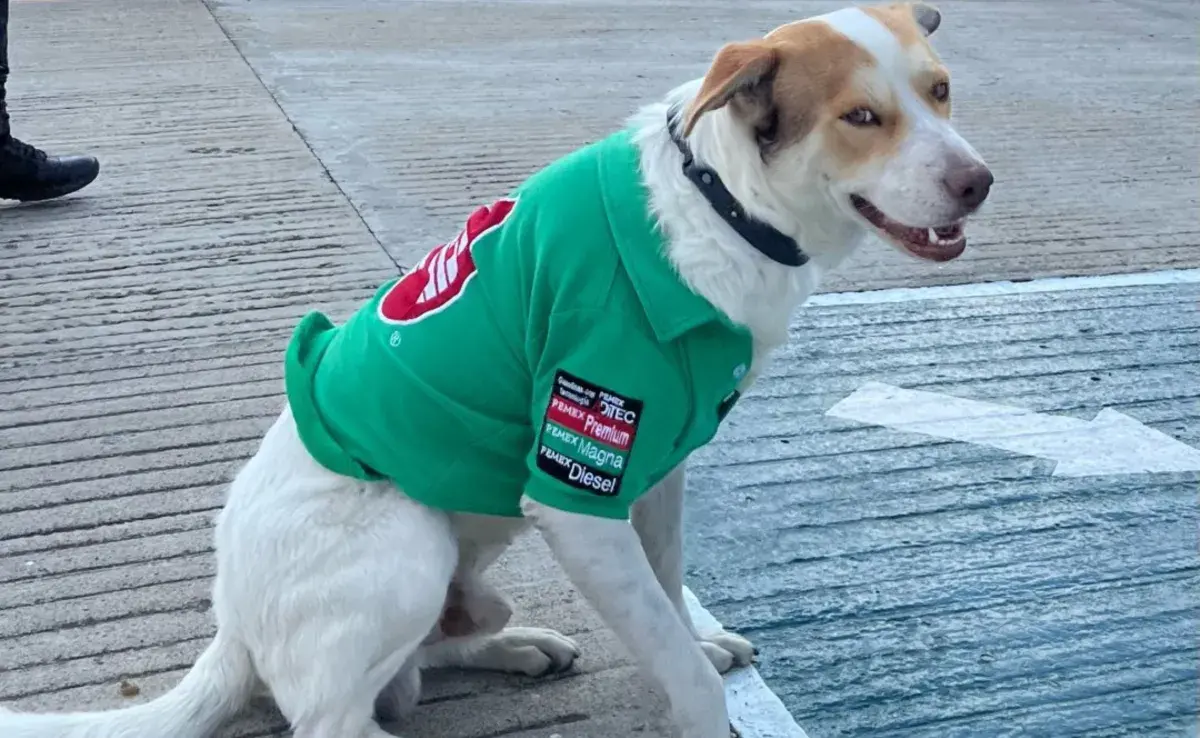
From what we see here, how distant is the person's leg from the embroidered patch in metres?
4.13

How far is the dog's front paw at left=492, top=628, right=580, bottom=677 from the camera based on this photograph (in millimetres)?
2951

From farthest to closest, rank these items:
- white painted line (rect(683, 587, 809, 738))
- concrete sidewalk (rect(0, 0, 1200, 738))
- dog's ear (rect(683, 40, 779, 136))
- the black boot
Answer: the black boot → concrete sidewalk (rect(0, 0, 1200, 738)) → white painted line (rect(683, 587, 809, 738)) → dog's ear (rect(683, 40, 779, 136))

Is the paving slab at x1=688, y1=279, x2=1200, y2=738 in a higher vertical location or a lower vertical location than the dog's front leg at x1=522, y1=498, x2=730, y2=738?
lower

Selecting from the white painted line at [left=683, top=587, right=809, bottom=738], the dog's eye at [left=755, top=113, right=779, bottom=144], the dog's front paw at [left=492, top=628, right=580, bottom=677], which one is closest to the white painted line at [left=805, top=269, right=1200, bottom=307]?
the white painted line at [left=683, top=587, right=809, bottom=738]

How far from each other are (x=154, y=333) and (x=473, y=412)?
8.05 feet

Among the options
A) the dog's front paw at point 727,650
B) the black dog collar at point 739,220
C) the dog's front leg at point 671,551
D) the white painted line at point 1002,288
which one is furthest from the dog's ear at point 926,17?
the white painted line at point 1002,288

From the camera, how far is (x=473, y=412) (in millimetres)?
2525

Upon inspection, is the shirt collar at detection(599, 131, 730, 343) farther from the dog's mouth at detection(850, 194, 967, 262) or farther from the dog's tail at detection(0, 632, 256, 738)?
the dog's tail at detection(0, 632, 256, 738)

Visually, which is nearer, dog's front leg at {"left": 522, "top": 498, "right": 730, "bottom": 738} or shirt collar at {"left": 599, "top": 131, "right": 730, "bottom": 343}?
shirt collar at {"left": 599, "top": 131, "right": 730, "bottom": 343}

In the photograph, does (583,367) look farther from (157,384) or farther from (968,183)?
(157,384)

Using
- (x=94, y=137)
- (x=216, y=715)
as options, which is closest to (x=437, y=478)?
(x=216, y=715)

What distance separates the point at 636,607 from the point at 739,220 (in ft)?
2.44

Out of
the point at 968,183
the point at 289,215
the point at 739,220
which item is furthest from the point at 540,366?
the point at 289,215

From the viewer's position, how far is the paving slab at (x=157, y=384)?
295 centimetres
